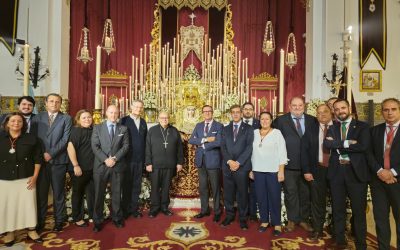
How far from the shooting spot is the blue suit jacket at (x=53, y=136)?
136 inches

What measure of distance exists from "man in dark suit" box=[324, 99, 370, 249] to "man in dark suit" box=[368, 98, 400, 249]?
93mm

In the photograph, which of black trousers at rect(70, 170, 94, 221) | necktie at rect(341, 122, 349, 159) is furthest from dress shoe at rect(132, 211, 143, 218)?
necktie at rect(341, 122, 349, 159)

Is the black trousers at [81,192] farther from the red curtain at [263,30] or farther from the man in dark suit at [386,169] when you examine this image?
the red curtain at [263,30]

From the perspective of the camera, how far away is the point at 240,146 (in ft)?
12.0

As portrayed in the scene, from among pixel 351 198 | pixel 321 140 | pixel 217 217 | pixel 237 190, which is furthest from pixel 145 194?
pixel 351 198

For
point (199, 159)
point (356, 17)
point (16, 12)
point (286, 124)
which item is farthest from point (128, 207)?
point (356, 17)

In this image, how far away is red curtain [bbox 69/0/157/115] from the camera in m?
7.21

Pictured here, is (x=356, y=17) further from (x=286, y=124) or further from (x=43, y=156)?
(x=43, y=156)

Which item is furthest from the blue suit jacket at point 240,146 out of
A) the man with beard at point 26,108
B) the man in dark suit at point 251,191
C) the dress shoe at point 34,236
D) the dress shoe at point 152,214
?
the man with beard at point 26,108

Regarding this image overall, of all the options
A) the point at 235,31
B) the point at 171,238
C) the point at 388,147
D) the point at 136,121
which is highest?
the point at 235,31

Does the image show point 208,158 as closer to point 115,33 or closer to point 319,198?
point 319,198

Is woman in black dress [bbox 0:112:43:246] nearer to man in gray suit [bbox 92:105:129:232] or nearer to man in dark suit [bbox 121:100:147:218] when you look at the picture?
man in gray suit [bbox 92:105:129:232]

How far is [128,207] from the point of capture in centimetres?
398

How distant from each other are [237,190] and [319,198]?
0.95 m
